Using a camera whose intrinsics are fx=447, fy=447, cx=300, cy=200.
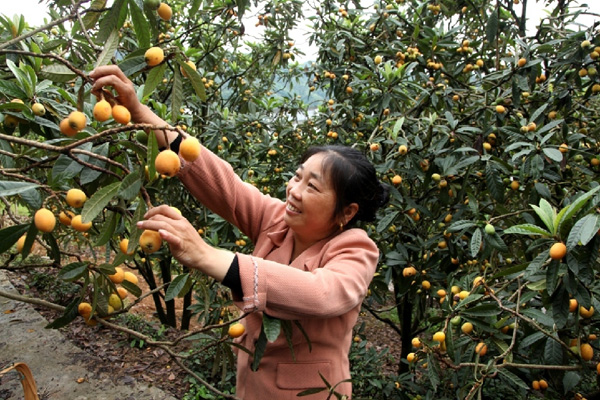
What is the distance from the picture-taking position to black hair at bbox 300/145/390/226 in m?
1.24

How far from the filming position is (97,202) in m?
0.83

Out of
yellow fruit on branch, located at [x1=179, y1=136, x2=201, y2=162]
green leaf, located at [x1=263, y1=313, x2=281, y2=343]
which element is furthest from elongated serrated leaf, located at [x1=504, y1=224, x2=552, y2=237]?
yellow fruit on branch, located at [x1=179, y1=136, x2=201, y2=162]

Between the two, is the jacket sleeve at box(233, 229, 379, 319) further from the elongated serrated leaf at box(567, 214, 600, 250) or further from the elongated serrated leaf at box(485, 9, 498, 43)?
the elongated serrated leaf at box(485, 9, 498, 43)

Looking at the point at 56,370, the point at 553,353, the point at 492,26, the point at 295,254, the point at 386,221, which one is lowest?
the point at 56,370

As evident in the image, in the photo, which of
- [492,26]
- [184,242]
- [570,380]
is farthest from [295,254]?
[492,26]

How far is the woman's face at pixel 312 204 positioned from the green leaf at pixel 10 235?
617 mm

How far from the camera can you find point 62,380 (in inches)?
100.0

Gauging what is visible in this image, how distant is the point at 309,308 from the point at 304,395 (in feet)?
1.19

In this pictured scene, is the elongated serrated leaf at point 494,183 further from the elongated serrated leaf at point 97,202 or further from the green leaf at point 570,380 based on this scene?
the elongated serrated leaf at point 97,202

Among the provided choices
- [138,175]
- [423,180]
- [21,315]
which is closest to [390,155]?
[423,180]

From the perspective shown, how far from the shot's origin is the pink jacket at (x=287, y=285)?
903 mm

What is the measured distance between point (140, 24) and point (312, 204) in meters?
0.60

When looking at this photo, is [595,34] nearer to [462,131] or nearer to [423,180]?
[462,131]

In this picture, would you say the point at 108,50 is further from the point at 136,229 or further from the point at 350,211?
the point at 350,211
